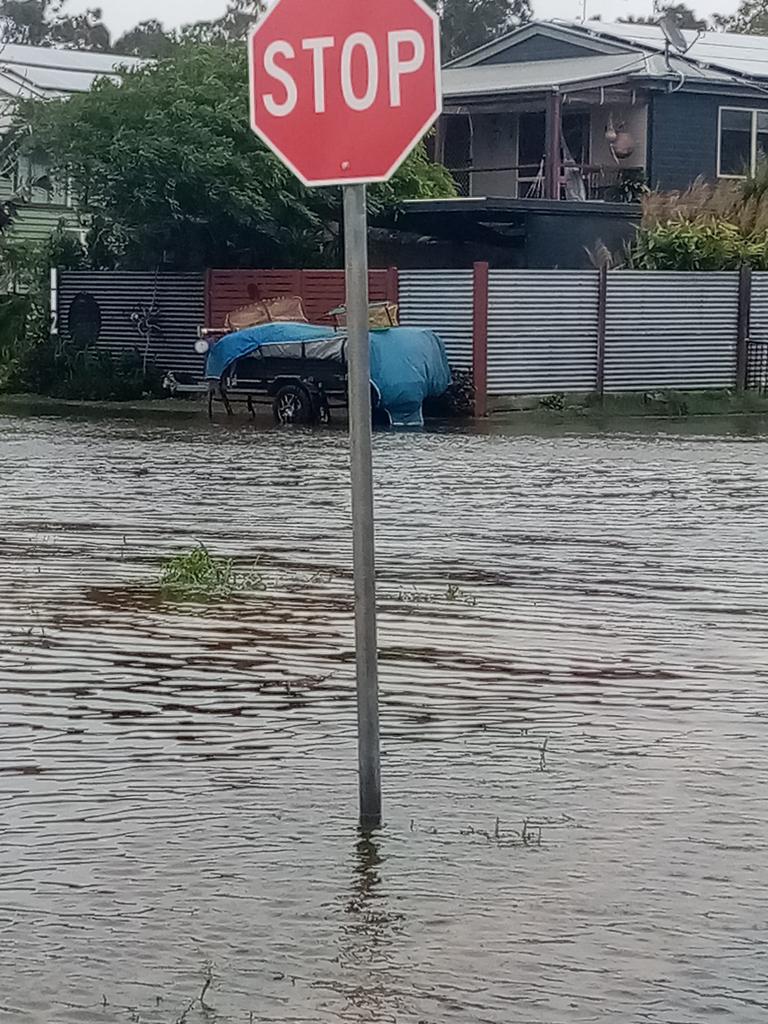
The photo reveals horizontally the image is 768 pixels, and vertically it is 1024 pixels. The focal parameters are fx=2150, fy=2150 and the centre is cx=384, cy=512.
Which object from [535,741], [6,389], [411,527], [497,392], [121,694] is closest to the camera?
[535,741]

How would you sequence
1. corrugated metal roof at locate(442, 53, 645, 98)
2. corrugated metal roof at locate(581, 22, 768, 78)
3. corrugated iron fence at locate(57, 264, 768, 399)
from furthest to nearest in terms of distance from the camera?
corrugated metal roof at locate(581, 22, 768, 78), corrugated metal roof at locate(442, 53, 645, 98), corrugated iron fence at locate(57, 264, 768, 399)

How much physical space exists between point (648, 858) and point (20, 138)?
103 feet

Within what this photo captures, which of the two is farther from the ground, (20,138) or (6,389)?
(20,138)

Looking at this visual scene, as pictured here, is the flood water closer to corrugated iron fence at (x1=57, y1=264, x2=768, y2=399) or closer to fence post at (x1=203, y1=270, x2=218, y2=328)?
corrugated iron fence at (x1=57, y1=264, x2=768, y2=399)

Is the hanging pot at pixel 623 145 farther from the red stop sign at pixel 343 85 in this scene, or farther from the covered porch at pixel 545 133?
the red stop sign at pixel 343 85

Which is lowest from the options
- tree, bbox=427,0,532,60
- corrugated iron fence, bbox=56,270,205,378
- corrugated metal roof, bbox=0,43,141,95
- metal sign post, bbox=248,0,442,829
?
corrugated iron fence, bbox=56,270,205,378

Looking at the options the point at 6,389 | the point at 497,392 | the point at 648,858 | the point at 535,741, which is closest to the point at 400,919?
the point at 648,858

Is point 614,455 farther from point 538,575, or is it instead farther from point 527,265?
point 527,265

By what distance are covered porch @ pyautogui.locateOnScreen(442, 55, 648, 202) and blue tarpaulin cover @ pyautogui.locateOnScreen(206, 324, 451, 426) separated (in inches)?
575

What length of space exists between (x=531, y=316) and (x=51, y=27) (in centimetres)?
6554

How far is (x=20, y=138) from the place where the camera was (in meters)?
36.0

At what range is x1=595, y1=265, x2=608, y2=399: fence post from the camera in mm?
31172

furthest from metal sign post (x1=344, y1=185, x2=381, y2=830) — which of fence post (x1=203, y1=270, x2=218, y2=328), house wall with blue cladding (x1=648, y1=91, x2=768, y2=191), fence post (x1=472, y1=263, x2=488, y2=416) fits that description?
house wall with blue cladding (x1=648, y1=91, x2=768, y2=191)

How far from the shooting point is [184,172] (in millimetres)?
33625
